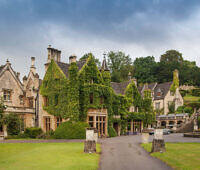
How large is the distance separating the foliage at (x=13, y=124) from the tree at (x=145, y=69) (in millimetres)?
61861

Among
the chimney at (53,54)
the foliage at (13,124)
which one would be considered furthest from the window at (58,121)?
the chimney at (53,54)

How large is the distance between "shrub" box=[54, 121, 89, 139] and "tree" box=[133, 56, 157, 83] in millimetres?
61269

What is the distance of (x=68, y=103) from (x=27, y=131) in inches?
306

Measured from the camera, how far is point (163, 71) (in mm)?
94562

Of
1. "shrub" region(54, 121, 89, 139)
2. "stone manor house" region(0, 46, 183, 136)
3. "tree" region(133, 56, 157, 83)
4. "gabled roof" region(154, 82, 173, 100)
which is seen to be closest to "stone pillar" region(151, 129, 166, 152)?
"shrub" region(54, 121, 89, 139)

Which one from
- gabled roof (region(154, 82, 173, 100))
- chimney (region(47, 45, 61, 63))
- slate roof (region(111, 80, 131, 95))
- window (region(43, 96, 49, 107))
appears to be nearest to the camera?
window (region(43, 96, 49, 107))

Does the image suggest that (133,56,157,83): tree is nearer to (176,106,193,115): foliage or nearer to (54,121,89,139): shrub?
(176,106,193,115): foliage

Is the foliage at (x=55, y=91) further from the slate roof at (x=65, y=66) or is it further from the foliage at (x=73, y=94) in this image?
the foliage at (x=73, y=94)

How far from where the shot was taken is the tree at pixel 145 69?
93562mm

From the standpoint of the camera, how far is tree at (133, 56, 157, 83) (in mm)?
93562

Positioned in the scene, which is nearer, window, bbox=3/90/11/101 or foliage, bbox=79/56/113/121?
foliage, bbox=79/56/113/121

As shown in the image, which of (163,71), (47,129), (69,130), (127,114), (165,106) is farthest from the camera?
(163,71)

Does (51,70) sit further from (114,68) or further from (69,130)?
(114,68)

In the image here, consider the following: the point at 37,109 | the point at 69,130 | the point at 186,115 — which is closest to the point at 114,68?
the point at 186,115
